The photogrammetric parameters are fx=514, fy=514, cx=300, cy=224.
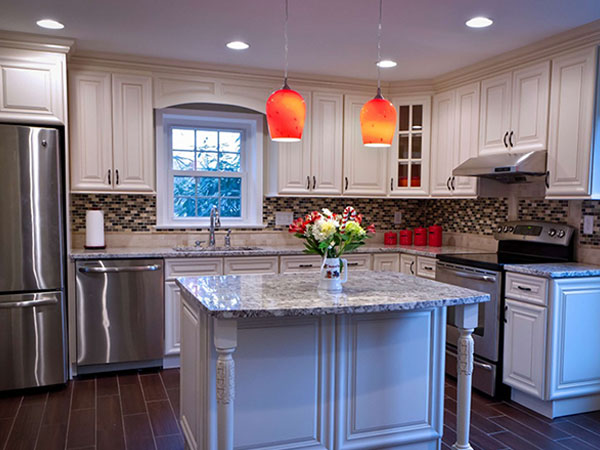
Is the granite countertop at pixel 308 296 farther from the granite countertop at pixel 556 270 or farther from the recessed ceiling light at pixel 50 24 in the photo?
the recessed ceiling light at pixel 50 24

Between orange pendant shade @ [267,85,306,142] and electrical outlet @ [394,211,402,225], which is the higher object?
orange pendant shade @ [267,85,306,142]

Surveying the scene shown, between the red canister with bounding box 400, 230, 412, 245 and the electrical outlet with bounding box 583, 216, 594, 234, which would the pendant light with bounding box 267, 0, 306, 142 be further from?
the red canister with bounding box 400, 230, 412, 245

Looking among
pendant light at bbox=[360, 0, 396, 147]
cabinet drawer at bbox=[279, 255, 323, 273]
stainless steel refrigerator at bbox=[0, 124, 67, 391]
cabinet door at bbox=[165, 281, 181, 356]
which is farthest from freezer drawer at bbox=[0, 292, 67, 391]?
pendant light at bbox=[360, 0, 396, 147]

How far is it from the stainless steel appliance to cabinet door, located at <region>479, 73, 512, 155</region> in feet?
2.16

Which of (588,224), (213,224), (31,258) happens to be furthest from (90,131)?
(588,224)

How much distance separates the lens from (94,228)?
4.00 m

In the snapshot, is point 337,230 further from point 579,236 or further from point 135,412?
point 579,236

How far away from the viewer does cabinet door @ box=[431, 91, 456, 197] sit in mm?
4469

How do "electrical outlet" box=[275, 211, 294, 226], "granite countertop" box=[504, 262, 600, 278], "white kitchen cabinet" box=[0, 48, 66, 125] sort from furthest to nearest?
1. "electrical outlet" box=[275, 211, 294, 226]
2. "white kitchen cabinet" box=[0, 48, 66, 125]
3. "granite countertop" box=[504, 262, 600, 278]

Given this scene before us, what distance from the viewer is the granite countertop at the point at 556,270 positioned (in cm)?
309

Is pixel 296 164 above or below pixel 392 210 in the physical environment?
above

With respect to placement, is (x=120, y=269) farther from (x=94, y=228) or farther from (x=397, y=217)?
(x=397, y=217)

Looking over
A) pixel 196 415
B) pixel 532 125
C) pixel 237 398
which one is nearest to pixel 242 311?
pixel 237 398

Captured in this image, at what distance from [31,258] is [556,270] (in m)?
3.40
